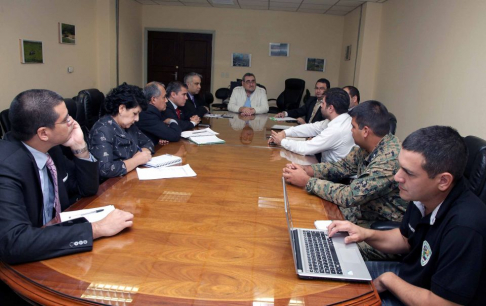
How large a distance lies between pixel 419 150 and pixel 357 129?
760mm

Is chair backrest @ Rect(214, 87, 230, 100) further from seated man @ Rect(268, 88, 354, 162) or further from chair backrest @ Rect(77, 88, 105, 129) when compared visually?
seated man @ Rect(268, 88, 354, 162)

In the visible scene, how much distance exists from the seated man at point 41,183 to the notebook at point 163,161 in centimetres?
51

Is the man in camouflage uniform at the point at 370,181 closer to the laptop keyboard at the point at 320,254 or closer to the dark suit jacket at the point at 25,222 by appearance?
the laptop keyboard at the point at 320,254

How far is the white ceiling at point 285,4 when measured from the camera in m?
7.31

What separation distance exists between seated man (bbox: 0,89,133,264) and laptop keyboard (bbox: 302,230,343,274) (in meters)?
0.69

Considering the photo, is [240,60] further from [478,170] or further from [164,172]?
[478,170]

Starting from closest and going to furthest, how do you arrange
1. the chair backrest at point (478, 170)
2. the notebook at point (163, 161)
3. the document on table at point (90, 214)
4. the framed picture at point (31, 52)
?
the document on table at point (90, 214)
the chair backrest at point (478, 170)
the notebook at point (163, 161)
the framed picture at point (31, 52)

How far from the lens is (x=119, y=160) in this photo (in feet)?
7.58

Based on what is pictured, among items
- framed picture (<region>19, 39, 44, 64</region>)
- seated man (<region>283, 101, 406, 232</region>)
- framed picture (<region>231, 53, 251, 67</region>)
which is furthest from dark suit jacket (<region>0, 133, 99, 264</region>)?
framed picture (<region>231, 53, 251, 67</region>)

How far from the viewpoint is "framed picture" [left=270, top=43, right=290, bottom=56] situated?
8.79 m

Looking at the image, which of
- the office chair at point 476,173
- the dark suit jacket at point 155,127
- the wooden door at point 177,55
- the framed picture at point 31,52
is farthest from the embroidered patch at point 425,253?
the wooden door at point 177,55

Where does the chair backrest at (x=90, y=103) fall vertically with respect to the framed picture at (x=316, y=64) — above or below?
below

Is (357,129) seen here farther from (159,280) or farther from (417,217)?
(159,280)

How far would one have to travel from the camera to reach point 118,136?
2365mm
